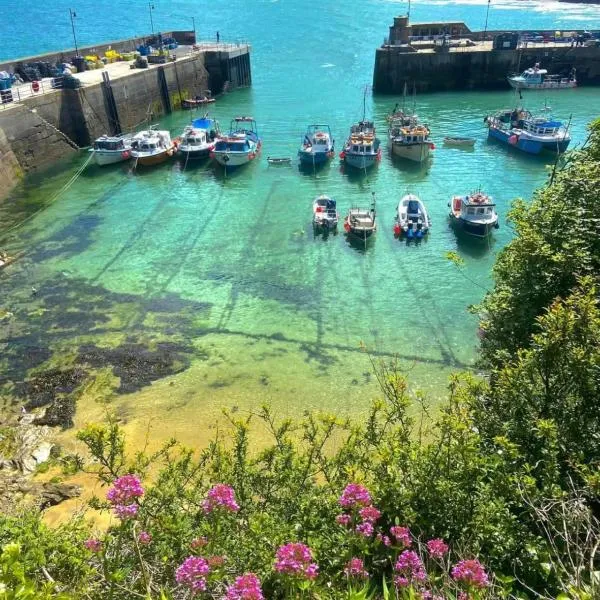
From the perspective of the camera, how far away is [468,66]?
206ft

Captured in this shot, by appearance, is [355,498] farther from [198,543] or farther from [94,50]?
[94,50]

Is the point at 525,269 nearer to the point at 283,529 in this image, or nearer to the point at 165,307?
the point at 283,529

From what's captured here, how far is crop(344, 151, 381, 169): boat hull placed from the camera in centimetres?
3850

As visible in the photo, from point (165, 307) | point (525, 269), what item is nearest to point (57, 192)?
point (165, 307)

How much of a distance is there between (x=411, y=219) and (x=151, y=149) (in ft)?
68.3

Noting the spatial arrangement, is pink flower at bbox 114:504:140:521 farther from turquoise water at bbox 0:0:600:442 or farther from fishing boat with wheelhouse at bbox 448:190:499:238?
fishing boat with wheelhouse at bbox 448:190:499:238

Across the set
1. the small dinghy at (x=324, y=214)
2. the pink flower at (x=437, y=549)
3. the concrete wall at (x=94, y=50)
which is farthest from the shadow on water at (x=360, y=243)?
the concrete wall at (x=94, y=50)

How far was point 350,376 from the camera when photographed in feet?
62.7

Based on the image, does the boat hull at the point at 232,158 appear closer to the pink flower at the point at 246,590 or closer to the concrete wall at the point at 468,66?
the concrete wall at the point at 468,66

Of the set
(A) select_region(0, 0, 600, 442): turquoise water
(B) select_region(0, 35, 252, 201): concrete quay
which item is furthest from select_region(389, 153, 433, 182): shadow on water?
(B) select_region(0, 35, 252, 201): concrete quay

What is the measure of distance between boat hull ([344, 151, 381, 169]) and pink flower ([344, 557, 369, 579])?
35.1m

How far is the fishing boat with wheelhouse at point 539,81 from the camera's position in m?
59.9

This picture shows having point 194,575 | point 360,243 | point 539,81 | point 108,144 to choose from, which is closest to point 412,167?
point 360,243

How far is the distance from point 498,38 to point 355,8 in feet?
234
